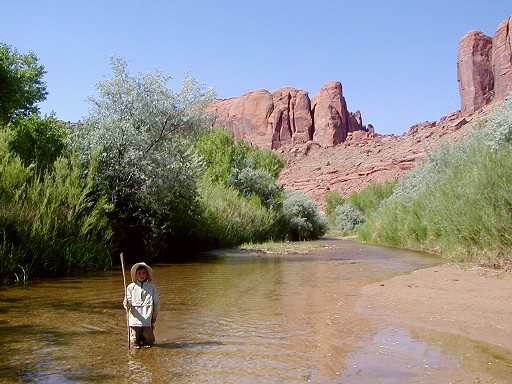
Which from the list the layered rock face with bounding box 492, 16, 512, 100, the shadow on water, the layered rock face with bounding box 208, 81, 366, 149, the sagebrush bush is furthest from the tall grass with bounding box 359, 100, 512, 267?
the layered rock face with bounding box 208, 81, 366, 149

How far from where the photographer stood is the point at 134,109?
21.7 metres

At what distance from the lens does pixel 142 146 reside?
2131cm

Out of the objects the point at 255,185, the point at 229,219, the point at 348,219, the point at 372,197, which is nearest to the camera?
the point at 229,219

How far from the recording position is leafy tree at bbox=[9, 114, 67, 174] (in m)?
22.2

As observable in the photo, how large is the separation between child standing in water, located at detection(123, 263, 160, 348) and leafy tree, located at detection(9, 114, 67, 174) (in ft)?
44.7

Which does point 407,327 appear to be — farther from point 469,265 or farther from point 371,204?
point 371,204

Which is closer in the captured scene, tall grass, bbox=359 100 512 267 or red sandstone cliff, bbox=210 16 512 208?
tall grass, bbox=359 100 512 267

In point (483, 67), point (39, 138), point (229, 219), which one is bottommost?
point (229, 219)

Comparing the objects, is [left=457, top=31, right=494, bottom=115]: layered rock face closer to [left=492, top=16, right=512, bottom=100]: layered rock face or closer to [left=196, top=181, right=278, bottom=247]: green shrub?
[left=492, top=16, right=512, bottom=100]: layered rock face

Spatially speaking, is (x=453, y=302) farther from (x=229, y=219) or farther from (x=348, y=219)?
(x=348, y=219)

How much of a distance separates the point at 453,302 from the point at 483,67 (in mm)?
105272

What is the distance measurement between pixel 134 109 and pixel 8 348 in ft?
51.5

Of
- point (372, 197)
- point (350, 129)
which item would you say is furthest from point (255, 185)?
point (350, 129)

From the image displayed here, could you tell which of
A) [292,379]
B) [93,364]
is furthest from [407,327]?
[93,364]
